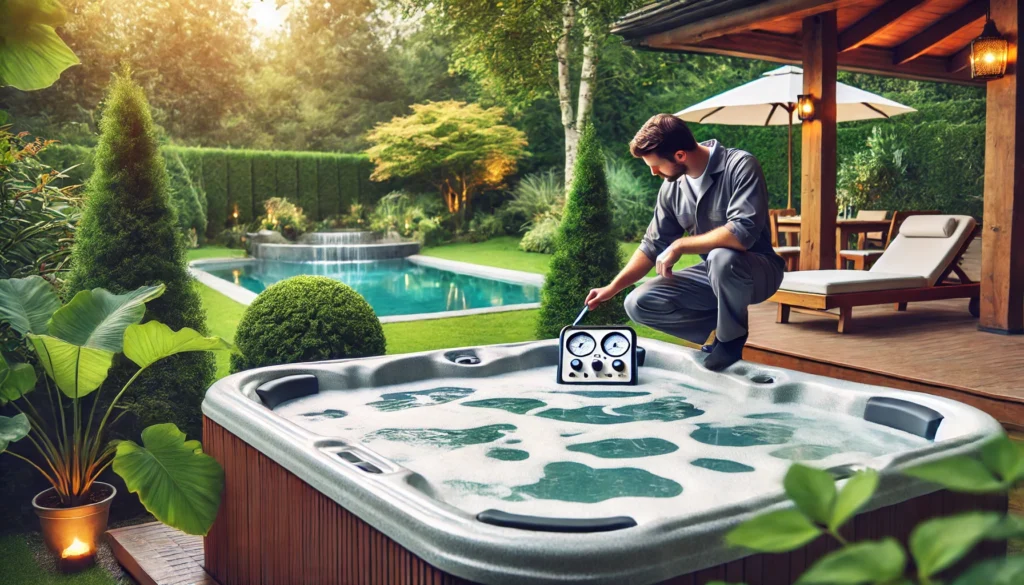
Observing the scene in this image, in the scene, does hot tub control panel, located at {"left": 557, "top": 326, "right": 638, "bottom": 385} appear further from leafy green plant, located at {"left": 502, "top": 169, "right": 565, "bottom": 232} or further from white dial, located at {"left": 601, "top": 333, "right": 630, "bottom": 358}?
leafy green plant, located at {"left": 502, "top": 169, "right": 565, "bottom": 232}

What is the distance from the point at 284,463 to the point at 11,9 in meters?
1.68

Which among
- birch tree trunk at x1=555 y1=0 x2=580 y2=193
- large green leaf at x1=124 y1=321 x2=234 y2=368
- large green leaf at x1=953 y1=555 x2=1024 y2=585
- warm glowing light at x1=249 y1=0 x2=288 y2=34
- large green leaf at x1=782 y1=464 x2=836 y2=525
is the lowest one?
large green leaf at x1=124 y1=321 x2=234 y2=368

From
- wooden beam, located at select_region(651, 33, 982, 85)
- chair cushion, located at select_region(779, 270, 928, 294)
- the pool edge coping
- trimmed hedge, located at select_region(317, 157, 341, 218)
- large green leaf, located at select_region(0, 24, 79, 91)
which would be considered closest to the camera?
large green leaf, located at select_region(0, 24, 79, 91)

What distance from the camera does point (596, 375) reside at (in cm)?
369

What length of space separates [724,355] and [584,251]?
195 cm

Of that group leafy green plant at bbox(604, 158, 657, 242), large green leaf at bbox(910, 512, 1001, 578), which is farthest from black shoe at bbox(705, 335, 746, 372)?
leafy green plant at bbox(604, 158, 657, 242)

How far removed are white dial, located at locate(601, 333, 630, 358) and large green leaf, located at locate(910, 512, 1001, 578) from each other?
3222 millimetres

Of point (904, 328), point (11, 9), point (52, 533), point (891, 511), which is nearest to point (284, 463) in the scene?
point (52, 533)

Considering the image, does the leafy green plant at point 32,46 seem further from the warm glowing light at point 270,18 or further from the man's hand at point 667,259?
the warm glowing light at point 270,18

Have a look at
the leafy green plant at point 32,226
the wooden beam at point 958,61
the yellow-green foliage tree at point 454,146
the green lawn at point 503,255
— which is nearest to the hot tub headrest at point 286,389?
the leafy green plant at point 32,226

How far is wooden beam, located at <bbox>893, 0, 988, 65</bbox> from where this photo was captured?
6852mm

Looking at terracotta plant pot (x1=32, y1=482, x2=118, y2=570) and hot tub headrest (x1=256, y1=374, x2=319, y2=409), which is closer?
terracotta plant pot (x1=32, y1=482, x2=118, y2=570)

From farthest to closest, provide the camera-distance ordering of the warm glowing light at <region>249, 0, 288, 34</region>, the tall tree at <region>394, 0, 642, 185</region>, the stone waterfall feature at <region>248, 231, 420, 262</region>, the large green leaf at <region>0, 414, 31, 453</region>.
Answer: the warm glowing light at <region>249, 0, 288, 34</region> < the stone waterfall feature at <region>248, 231, 420, 262</region> < the tall tree at <region>394, 0, 642, 185</region> < the large green leaf at <region>0, 414, 31, 453</region>

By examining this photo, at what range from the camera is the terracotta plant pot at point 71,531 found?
9.86 feet
